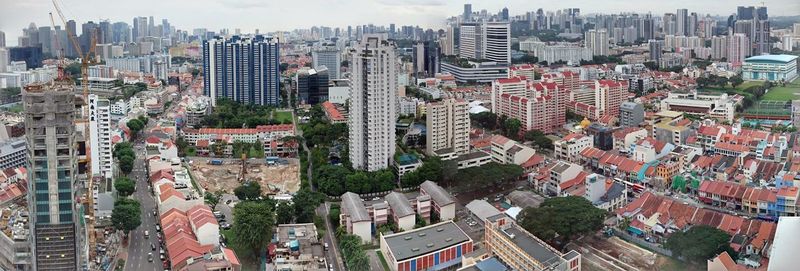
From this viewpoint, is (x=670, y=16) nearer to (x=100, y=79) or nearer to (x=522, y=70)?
(x=522, y=70)

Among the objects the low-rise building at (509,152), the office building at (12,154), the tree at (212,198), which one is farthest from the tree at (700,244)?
the office building at (12,154)

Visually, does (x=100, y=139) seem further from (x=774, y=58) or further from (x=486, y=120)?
(x=774, y=58)

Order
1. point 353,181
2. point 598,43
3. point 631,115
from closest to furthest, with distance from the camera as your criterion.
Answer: point 353,181 < point 631,115 < point 598,43

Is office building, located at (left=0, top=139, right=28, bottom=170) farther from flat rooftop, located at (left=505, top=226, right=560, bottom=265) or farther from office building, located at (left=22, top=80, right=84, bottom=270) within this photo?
flat rooftop, located at (left=505, top=226, right=560, bottom=265)

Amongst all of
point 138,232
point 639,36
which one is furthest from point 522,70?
point 138,232

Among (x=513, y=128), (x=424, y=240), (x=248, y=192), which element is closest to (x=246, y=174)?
(x=248, y=192)

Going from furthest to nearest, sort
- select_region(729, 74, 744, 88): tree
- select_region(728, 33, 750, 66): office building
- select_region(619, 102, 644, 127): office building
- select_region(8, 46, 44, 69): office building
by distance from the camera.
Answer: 1. select_region(728, 33, 750, 66): office building
2. select_region(729, 74, 744, 88): tree
3. select_region(619, 102, 644, 127): office building
4. select_region(8, 46, 44, 69): office building

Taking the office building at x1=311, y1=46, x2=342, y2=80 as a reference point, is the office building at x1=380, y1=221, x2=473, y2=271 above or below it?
below

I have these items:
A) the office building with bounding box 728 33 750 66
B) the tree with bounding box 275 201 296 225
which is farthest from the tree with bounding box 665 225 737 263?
the office building with bounding box 728 33 750 66
